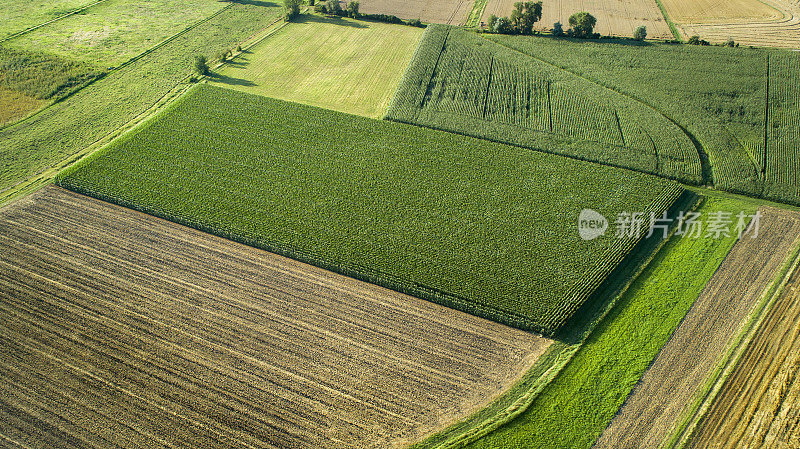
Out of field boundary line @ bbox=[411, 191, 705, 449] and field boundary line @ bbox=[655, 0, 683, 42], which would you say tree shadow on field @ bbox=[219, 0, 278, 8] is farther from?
field boundary line @ bbox=[411, 191, 705, 449]

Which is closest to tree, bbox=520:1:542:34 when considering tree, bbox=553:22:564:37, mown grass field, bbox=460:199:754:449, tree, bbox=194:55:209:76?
tree, bbox=553:22:564:37

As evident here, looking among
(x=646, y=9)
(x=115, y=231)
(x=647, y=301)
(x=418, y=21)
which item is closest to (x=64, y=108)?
(x=115, y=231)

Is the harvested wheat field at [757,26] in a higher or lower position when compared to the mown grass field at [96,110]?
higher

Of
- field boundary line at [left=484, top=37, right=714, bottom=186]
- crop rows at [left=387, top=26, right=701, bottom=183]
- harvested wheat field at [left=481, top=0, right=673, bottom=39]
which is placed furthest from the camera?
harvested wheat field at [left=481, top=0, right=673, bottom=39]

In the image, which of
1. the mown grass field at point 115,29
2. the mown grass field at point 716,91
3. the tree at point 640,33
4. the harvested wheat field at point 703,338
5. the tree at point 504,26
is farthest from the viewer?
the tree at point 504,26

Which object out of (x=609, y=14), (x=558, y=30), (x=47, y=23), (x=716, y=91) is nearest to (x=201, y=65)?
(x=47, y=23)

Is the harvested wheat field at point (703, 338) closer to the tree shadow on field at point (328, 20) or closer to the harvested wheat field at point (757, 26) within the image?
the harvested wheat field at point (757, 26)

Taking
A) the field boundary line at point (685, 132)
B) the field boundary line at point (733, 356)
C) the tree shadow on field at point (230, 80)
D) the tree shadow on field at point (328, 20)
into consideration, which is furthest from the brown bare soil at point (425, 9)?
the field boundary line at point (733, 356)

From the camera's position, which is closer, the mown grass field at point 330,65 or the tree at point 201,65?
the mown grass field at point 330,65
